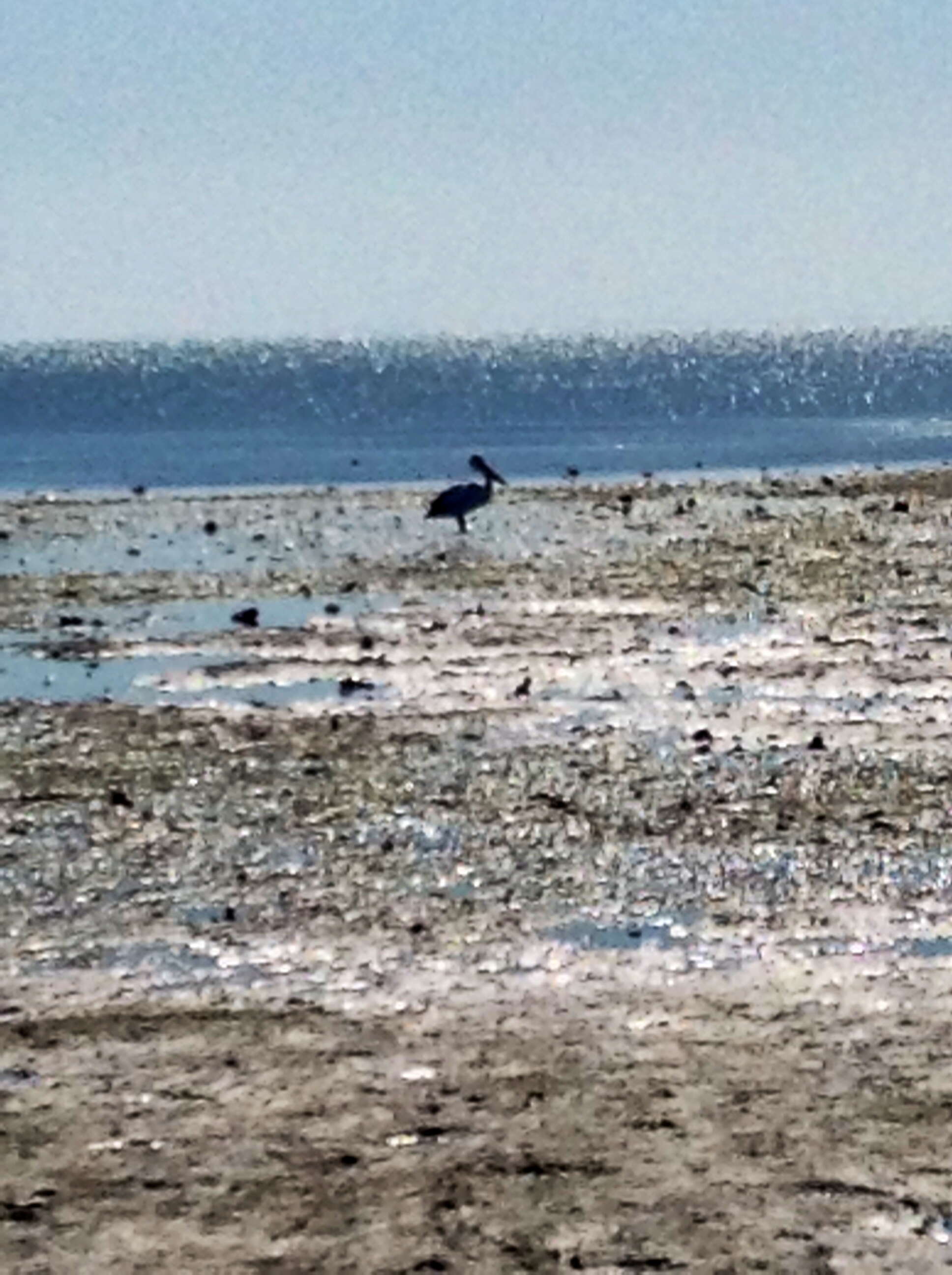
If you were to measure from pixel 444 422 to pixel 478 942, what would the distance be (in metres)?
84.7

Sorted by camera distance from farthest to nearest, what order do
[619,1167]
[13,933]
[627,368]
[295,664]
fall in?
[627,368] → [295,664] → [13,933] → [619,1167]

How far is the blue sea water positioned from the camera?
62219mm

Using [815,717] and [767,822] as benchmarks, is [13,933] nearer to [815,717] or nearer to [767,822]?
[767,822]

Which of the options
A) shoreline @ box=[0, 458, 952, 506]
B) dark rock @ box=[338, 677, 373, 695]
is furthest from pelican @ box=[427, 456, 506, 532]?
dark rock @ box=[338, 677, 373, 695]

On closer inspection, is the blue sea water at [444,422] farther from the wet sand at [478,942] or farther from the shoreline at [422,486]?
the wet sand at [478,942]

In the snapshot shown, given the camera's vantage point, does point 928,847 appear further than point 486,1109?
Yes

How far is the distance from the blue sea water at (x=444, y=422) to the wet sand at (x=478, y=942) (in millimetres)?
32519

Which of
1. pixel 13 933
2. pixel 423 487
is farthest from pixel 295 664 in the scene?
pixel 423 487

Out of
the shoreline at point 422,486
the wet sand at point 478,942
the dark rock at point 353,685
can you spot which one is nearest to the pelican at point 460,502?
the shoreline at point 422,486

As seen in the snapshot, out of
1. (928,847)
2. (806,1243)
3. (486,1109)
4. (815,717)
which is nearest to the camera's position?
(806,1243)

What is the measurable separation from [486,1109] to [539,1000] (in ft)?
5.21

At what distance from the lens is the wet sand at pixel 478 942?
9039 mm

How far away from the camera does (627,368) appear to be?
611 ft

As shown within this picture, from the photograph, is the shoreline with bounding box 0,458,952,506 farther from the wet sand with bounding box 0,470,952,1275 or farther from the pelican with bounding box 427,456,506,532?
the wet sand with bounding box 0,470,952,1275
